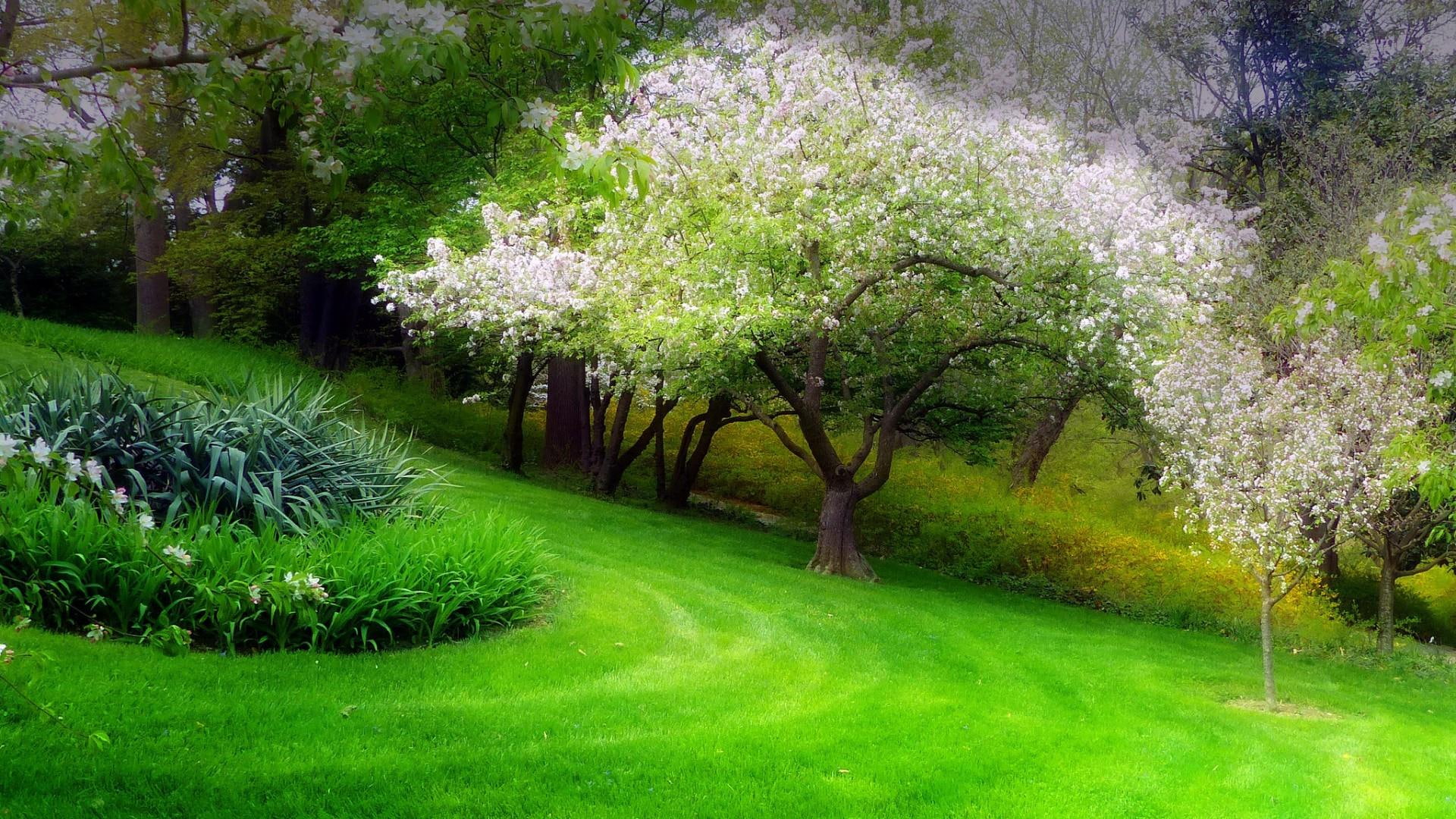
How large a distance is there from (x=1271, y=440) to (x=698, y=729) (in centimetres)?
599

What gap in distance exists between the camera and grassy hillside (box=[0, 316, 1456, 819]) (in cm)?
427

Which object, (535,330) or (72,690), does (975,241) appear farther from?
(72,690)

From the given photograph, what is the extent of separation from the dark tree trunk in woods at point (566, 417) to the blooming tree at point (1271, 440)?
11934 millimetres

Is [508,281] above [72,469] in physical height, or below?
above

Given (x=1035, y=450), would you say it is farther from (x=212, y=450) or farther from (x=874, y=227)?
(x=212, y=450)

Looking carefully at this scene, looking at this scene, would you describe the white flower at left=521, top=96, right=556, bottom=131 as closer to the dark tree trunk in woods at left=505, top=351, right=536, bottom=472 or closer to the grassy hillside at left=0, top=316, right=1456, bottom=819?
the grassy hillside at left=0, top=316, right=1456, bottom=819

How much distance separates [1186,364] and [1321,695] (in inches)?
144

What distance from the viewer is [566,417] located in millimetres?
19656

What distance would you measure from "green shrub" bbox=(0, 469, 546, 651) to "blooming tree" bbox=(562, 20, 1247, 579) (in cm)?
447

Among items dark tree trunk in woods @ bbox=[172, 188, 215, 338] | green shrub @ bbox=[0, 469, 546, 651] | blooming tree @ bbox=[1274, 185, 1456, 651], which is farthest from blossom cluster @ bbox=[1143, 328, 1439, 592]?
dark tree trunk in woods @ bbox=[172, 188, 215, 338]

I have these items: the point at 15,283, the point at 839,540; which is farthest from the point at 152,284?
the point at 839,540

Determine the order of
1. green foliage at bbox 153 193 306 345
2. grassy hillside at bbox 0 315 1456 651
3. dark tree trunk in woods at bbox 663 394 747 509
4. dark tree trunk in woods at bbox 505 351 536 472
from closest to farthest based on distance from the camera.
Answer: grassy hillside at bbox 0 315 1456 651 < dark tree trunk in woods at bbox 663 394 747 509 < dark tree trunk in woods at bbox 505 351 536 472 < green foliage at bbox 153 193 306 345

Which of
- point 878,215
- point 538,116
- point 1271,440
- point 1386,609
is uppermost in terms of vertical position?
point 878,215

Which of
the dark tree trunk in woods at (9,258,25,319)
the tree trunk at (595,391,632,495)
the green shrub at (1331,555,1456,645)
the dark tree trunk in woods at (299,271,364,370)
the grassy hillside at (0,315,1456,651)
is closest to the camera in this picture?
the grassy hillside at (0,315,1456,651)
